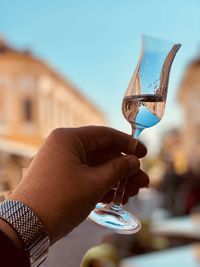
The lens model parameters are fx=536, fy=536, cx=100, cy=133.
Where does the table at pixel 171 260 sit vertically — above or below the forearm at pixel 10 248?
below

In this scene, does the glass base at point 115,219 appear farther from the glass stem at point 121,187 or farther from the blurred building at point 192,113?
the blurred building at point 192,113

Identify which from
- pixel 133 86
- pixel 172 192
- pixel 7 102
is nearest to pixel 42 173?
pixel 133 86

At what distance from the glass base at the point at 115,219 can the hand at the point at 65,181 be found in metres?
0.10

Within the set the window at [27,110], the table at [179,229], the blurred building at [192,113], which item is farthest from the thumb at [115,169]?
the blurred building at [192,113]

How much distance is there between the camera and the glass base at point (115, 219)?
69 centimetres

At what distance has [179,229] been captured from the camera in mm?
4559

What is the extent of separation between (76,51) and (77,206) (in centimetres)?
54

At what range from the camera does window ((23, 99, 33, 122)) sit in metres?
5.27

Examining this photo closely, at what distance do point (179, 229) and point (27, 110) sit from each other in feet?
6.70

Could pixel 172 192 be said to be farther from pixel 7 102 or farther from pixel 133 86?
pixel 133 86

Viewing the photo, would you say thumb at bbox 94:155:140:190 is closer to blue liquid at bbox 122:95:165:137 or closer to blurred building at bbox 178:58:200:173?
blue liquid at bbox 122:95:165:137

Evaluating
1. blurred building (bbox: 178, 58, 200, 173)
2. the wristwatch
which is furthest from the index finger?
blurred building (bbox: 178, 58, 200, 173)

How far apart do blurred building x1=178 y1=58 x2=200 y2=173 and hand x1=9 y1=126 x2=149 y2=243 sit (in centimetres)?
622

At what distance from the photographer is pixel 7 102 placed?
4.23 metres
